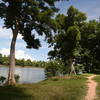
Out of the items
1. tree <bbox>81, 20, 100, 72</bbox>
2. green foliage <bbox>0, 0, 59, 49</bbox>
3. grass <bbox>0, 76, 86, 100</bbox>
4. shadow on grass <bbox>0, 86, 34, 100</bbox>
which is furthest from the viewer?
tree <bbox>81, 20, 100, 72</bbox>

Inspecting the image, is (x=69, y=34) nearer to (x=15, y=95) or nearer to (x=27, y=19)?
(x=27, y=19)

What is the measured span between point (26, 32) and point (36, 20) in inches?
78.8

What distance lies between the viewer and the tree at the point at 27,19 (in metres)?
22.8

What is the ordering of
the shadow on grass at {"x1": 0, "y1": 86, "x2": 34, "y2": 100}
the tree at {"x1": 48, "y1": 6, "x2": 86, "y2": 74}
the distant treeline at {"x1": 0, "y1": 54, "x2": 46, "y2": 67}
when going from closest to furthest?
the shadow on grass at {"x1": 0, "y1": 86, "x2": 34, "y2": 100} → the tree at {"x1": 48, "y1": 6, "x2": 86, "y2": 74} → the distant treeline at {"x1": 0, "y1": 54, "x2": 46, "y2": 67}

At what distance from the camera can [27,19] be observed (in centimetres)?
2389

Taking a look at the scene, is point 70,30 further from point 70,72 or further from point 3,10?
point 3,10

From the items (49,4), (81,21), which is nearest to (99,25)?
(81,21)

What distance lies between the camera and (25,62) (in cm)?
14788

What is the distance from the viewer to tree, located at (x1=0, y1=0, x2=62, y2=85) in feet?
74.7

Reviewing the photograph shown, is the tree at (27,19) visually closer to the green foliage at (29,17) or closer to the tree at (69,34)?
the green foliage at (29,17)

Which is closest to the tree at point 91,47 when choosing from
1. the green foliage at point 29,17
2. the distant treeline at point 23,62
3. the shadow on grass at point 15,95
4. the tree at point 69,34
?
the tree at point 69,34

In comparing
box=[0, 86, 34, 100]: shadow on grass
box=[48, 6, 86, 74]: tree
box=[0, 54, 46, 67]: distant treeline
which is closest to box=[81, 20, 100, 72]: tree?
box=[48, 6, 86, 74]: tree

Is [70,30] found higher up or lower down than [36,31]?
higher up

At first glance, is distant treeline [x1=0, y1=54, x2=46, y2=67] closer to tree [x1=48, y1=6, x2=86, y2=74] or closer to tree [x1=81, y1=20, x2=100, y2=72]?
tree [x1=81, y1=20, x2=100, y2=72]
